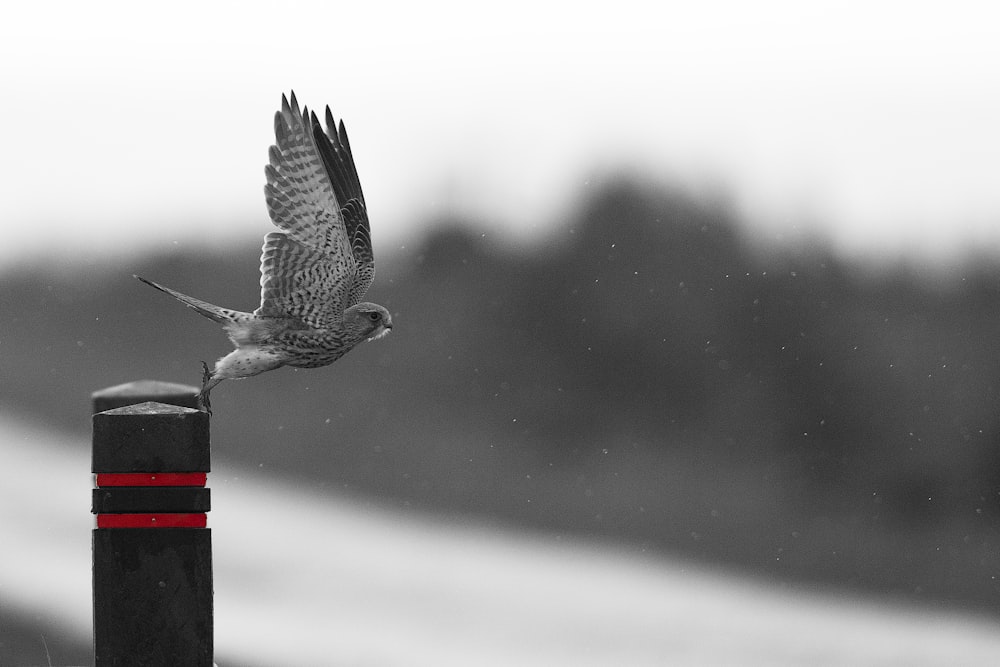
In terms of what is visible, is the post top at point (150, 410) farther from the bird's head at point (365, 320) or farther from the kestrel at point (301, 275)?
the bird's head at point (365, 320)

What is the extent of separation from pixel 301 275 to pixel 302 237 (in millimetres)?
154

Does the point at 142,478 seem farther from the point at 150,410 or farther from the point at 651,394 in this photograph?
the point at 651,394

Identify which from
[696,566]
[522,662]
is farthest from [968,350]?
[522,662]

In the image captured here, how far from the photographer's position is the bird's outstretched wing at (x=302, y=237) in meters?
5.55

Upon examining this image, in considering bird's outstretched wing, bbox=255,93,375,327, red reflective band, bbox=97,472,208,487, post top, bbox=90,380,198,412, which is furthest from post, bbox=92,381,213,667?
bird's outstretched wing, bbox=255,93,375,327

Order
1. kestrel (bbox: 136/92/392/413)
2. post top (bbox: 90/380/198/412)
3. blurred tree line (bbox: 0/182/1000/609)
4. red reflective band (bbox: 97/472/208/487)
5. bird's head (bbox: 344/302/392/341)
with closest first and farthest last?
red reflective band (bbox: 97/472/208/487)
post top (bbox: 90/380/198/412)
kestrel (bbox: 136/92/392/413)
bird's head (bbox: 344/302/392/341)
blurred tree line (bbox: 0/182/1000/609)

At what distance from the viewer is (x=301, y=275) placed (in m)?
5.66

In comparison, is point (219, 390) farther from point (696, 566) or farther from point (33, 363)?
point (696, 566)

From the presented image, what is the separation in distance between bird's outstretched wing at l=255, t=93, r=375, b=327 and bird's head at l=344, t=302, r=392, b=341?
48mm

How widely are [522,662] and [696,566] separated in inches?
115

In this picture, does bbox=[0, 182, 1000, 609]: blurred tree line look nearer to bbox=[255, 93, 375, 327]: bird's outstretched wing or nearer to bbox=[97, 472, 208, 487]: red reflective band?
bbox=[255, 93, 375, 327]: bird's outstretched wing

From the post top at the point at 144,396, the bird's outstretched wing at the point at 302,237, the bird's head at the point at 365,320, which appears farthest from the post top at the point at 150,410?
the bird's head at the point at 365,320

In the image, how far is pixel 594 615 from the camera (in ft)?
28.6

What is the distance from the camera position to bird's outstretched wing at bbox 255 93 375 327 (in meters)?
5.55
